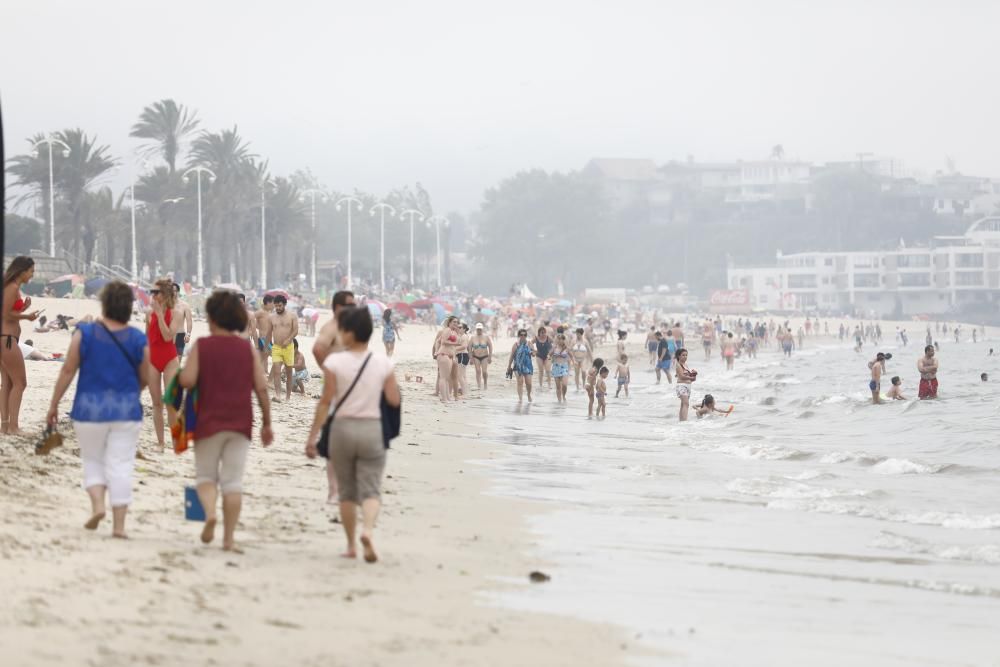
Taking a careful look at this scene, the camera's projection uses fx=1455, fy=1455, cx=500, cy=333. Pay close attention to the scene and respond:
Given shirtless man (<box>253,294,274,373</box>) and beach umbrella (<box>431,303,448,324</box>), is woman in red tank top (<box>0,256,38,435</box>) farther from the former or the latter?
beach umbrella (<box>431,303,448,324</box>)

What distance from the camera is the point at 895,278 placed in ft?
499

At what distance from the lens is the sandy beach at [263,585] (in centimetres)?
539

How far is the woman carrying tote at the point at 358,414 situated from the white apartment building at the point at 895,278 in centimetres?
14514

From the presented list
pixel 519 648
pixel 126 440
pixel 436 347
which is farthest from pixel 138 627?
pixel 436 347

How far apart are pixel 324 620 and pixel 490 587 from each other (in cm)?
137

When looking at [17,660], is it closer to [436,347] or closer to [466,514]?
[466,514]

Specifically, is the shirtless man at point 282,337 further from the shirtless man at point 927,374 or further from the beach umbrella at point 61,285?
the beach umbrella at point 61,285

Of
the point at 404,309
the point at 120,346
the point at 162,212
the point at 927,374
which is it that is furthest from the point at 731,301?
the point at 120,346

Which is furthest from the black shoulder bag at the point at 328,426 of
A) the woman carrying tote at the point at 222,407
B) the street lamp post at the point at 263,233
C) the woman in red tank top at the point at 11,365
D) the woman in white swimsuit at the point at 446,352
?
the street lamp post at the point at 263,233

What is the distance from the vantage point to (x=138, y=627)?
5.50m

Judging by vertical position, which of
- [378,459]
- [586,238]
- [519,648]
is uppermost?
[586,238]

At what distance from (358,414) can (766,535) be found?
387cm

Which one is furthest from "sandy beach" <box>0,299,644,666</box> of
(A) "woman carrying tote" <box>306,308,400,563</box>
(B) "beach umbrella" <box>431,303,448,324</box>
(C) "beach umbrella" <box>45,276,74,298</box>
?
(B) "beach umbrella" <box>431,303,448,324</box>

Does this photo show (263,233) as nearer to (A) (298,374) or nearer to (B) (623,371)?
(B) (623,371)
